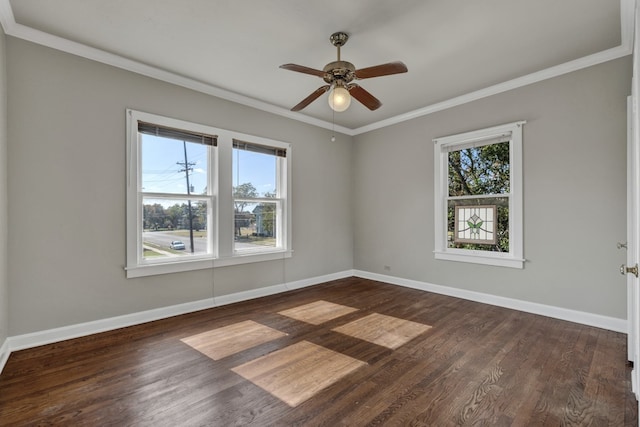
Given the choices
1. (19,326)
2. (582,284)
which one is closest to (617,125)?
(582,284)

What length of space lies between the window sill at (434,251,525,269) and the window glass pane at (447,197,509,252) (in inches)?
5.0

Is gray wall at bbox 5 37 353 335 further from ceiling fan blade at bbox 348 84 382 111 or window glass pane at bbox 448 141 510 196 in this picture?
window glass pane at bbox 448 141 510 196

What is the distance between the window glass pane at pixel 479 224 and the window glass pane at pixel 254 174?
8.93ft

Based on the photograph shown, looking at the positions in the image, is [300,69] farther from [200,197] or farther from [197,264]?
[197,264]

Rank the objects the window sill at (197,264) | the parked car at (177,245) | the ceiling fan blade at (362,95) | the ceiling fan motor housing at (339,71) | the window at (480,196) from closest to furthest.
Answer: the ceiling fan motor housing at (339,71) < the ceiling fan blade at (362,95) < the window sill at (197,264) < the parked car at (177,245) < the window at (480,196)

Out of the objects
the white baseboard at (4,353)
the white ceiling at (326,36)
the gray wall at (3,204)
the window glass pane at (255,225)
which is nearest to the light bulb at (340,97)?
the white ceiling at (326,36)

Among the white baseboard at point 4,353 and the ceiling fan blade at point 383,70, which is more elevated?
the ceiling fan blade at point 383,70

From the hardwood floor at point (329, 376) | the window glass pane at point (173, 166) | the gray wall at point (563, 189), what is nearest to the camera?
the hardwood floor at point (329, 376)

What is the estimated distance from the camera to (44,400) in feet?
6.38

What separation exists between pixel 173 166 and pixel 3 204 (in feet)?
4.98

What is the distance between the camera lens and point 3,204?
8.30 feet

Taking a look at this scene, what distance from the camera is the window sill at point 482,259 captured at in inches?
148

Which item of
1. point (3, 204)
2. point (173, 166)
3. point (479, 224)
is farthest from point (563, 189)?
point (3, 204)

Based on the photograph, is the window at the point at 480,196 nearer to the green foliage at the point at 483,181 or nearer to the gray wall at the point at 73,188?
the green foliage at the point at 483,181
